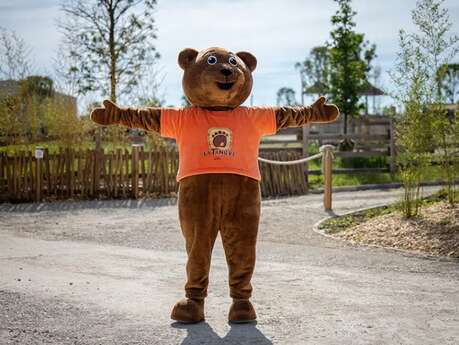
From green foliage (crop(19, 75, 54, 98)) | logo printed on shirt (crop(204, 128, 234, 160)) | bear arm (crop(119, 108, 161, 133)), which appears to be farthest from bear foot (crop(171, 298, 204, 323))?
green foliage (crop(19, 75, 54, 98))

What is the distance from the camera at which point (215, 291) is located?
605 centimetres

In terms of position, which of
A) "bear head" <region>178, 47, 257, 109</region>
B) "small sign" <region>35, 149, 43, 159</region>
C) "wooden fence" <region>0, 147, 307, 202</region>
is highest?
"bear head" <region>178, 47, 257, 109</region>

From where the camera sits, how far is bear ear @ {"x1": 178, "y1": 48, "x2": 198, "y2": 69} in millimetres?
5363

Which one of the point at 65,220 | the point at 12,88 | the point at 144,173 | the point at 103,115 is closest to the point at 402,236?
the point at 103,115

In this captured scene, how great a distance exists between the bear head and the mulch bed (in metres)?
4.10

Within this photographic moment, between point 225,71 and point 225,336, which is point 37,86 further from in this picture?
point 225,336

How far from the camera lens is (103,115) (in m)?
5.23

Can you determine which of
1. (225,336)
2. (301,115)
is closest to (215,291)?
(225,336)

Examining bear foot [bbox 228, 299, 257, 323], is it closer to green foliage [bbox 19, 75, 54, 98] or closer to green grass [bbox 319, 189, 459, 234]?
green grass [bbox 319, 189, 459, 234]

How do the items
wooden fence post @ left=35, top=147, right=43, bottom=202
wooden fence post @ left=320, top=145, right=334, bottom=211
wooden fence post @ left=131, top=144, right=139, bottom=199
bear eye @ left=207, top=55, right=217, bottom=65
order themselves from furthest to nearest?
wooden fence post @ left=131, top=144, right=139, bottom=199 < wooden fence post @ left=35, top=147, right=43, bottom=202 < wooden fence post @ left=320, top=145, right=334, bottom=211 < bear eye @ left=207, top=55, right=217, bottom=65

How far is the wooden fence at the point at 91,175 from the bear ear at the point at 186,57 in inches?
406

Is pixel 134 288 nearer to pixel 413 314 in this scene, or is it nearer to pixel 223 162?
pixel 223 162

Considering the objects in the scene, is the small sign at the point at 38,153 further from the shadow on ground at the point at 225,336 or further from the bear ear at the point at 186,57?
the shadow on ground at the point at 225,336

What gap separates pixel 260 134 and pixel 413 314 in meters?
1.88
